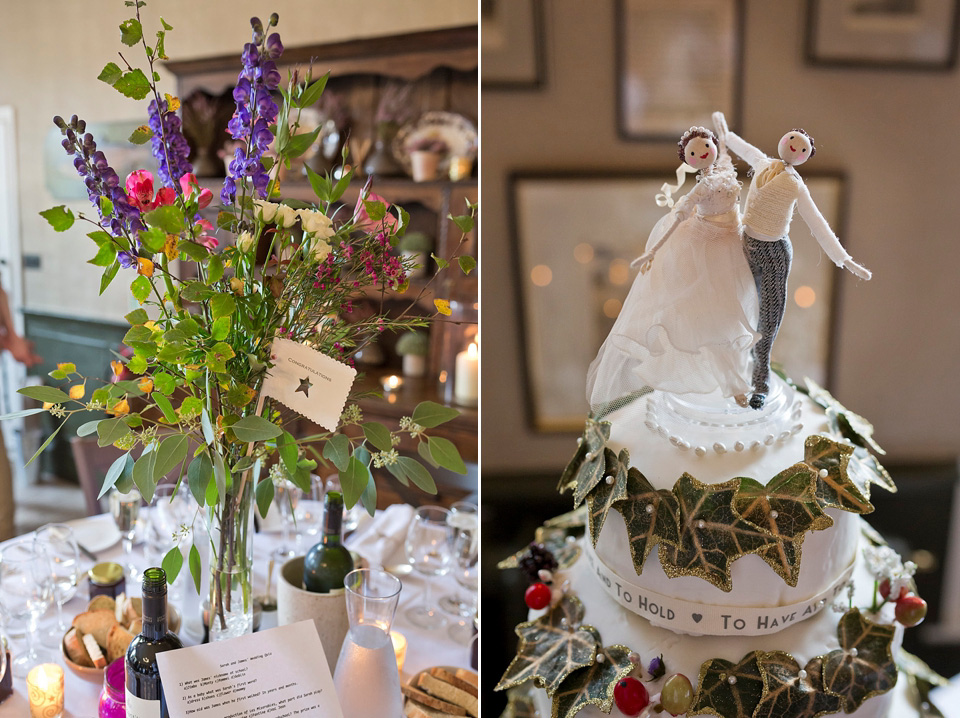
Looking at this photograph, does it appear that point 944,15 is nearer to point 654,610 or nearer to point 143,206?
point 654,610

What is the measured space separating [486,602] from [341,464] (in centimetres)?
107

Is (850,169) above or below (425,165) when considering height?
below

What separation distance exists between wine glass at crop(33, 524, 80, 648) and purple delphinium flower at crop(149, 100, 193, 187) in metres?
0.58

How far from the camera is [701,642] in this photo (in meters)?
0.79

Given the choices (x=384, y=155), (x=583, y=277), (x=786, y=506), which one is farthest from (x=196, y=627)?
(x=384, y=155)

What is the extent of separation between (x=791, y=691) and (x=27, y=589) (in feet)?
3.11

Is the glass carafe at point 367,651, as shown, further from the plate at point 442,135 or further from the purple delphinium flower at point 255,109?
the plate at point 442,135

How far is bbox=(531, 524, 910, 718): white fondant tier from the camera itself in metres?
0.77

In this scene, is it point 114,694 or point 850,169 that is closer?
point 114,694

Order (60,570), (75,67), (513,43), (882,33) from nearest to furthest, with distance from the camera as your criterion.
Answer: (60,570) < (882,33) < (513,43) < (75,67)

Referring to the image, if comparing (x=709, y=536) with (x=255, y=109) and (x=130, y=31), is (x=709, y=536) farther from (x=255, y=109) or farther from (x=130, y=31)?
(x=130, y=31)

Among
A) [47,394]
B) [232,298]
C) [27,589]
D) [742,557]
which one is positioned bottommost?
[27,589]

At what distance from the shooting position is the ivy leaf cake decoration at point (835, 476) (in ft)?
2.48

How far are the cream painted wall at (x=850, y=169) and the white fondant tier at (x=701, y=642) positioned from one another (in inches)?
36.6
